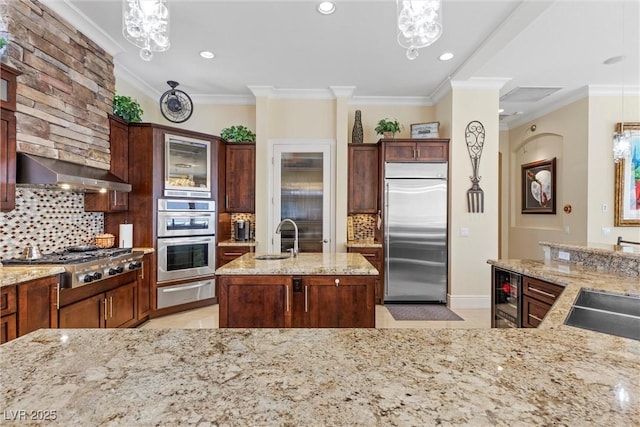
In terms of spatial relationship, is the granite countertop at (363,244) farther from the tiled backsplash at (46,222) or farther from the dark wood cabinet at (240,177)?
the tiled backsplash at (46,222)

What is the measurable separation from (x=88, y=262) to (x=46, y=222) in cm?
79

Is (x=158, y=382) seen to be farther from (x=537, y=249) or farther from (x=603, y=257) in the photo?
(x=537, y=249)

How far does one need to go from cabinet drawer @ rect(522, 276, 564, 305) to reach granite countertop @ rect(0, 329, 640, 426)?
1299mm

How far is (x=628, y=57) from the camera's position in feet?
11.9

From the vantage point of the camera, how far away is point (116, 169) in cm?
359

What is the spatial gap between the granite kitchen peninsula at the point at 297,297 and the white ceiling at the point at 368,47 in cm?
236

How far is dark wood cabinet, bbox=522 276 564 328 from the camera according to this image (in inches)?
84.9

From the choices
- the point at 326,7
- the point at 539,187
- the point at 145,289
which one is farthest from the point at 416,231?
the point at 145,289

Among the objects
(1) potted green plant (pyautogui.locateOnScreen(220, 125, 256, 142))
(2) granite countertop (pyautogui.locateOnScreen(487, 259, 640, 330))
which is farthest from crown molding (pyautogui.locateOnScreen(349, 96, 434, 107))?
(2) granite countertop (pyautogui.locateOnScreen(487, 259, 640, 330))

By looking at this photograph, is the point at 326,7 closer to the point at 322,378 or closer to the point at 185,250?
the point at 322,378

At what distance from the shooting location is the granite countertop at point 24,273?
6.52 feet

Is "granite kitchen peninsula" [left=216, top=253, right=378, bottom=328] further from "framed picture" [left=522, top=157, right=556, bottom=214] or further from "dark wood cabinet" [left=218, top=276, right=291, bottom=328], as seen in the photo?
"framed picture" [left=522, top=157, right=556, bottom=214]

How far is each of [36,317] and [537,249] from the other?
6555mm

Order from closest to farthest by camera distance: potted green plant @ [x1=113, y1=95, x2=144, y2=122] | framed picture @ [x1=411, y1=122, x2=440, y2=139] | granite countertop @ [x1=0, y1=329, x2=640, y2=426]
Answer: granite countertop @ [x1=0, y1=329, x2=640, y2=426], potted green plant @ [x1=113, y1=95, x2=144, y2=122], framed picture @ [x1=411, y1=122, x2=440, y2=139]
